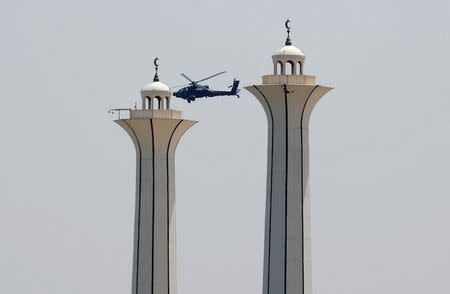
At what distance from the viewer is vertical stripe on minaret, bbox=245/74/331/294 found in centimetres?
10131

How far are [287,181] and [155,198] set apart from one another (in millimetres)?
10200

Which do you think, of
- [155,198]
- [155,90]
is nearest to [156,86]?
[155,90]

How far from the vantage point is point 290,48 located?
104 meters

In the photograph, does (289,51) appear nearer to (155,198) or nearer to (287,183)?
(287,183)

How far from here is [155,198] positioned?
10931cm

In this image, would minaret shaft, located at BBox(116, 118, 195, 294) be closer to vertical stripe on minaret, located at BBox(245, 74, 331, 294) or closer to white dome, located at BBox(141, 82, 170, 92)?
white dome, located at BBox(141, 82, 170, 92)

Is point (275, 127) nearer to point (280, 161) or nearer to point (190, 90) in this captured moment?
point (280, 161)

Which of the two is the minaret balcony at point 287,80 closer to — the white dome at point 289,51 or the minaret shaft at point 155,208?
the white dome at point 289,51

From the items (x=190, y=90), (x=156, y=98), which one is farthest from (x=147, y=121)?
(x=190, y=90)

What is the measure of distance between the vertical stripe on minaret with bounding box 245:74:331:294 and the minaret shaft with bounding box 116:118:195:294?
28.2 feet

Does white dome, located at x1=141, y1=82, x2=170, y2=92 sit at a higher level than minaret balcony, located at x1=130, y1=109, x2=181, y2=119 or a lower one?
higher

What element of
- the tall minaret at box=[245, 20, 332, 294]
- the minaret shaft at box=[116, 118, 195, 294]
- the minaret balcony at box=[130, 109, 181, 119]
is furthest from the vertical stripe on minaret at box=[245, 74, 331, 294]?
the minaret shaft at box=[116, 118, 195, 294]

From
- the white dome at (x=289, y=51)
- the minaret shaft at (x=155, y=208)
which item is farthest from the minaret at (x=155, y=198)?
the white dome at (x=289, y=51)

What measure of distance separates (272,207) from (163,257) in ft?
31.5
